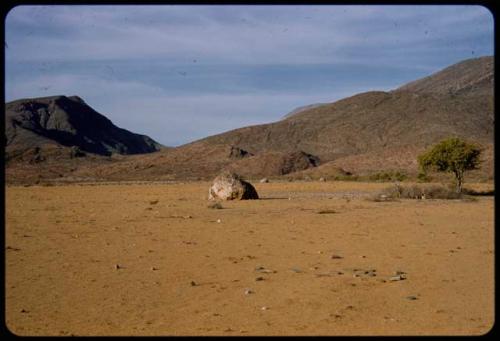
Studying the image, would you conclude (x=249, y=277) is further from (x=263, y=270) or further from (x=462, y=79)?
(x=462, y=79)

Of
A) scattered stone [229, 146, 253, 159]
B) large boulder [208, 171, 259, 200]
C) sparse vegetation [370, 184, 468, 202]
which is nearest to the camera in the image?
large boulder [208, 171, 259, 200]

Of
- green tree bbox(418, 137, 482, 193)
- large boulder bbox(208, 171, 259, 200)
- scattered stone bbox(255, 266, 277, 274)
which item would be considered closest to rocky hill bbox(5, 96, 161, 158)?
large boulder bbox(208, 171, 259, 200)

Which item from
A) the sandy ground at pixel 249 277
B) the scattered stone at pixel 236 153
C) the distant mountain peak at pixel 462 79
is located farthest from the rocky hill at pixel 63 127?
the sandy ground at pixel 249 277

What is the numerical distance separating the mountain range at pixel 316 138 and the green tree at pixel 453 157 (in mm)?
A: 24632

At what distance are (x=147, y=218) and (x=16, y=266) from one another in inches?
310

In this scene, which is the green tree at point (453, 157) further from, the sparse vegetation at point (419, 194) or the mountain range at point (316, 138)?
the mountain range at point (316, 138)

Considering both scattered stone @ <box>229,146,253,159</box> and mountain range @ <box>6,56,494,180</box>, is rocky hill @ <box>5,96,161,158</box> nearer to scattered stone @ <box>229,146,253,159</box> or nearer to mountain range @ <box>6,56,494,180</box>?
mountain range @ <box>6,56,494,180</box>

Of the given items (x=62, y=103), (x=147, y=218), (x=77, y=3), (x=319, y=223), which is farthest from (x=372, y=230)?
(x=62, y=103)

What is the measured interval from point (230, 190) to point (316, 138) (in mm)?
67680

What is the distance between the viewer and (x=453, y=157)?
2948 cm

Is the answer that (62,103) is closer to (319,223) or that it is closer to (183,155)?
(183,155)

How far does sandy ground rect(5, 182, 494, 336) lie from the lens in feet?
21.3

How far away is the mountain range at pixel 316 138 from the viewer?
2702 inches

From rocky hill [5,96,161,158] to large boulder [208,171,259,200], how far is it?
Answer: 258 feet
